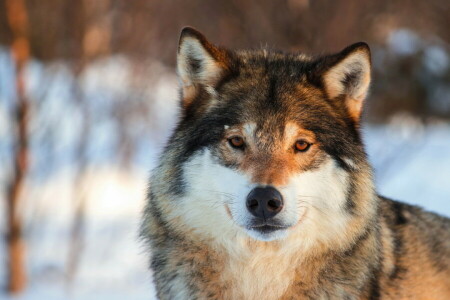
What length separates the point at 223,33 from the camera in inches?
361

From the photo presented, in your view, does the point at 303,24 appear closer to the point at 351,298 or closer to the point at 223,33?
the point at 223,33

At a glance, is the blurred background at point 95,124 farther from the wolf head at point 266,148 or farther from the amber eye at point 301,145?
the amber eye at point 301,145

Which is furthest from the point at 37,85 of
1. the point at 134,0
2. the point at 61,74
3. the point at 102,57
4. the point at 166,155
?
the point at 166,155

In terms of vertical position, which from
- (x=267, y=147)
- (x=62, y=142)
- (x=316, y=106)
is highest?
(x=316, y=106)

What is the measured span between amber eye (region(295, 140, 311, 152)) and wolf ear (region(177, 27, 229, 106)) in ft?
2.18

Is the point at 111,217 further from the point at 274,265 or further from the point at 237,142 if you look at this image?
the point at 237,142

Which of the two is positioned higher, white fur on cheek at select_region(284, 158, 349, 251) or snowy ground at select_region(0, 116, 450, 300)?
white fur on cheek at select_region(284, 158, 349, 251)

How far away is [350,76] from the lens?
12.6 ft

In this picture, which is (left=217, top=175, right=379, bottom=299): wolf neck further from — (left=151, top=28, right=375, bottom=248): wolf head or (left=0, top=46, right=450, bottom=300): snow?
(left=0, top=46, right=450, bottom=300): snow

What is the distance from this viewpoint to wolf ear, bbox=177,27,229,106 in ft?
12.2

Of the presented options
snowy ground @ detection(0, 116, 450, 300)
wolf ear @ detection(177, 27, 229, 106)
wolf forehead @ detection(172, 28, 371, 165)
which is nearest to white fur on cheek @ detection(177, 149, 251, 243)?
wolf forehead @ detection(172, 28, 371, 165)

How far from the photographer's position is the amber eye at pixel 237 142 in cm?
352

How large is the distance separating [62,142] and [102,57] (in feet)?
6.40

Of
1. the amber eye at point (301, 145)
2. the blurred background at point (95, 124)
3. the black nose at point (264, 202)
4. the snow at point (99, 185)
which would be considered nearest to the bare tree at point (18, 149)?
the blurred background at point (95, 124)
